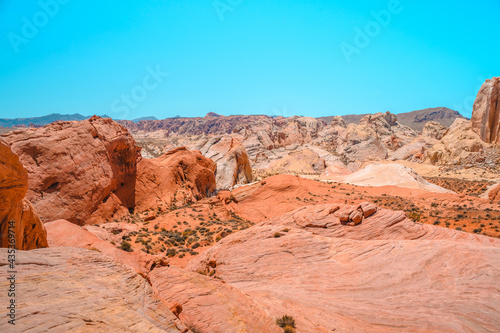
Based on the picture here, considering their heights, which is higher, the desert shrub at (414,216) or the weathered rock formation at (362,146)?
the weathered rock formation at (362,146)

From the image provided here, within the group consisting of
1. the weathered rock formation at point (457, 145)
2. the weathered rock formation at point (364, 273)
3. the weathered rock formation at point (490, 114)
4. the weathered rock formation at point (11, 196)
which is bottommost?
the weathered rock formation at point (364, 273)

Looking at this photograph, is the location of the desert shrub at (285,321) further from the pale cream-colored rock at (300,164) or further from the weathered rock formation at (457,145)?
the weathered rock formation at (457,145)

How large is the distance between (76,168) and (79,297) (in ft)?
64.2

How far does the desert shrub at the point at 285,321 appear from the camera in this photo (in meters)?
6.68

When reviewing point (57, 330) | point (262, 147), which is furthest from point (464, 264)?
point (262, 147)

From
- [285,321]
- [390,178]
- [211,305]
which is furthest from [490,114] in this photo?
[211,305]

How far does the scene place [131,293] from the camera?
20.2ft

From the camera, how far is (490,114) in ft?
190

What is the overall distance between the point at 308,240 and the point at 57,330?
1047 centimetres

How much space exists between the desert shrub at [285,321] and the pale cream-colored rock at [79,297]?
2.55 m

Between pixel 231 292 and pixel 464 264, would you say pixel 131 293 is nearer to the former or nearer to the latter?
pixel 231 292

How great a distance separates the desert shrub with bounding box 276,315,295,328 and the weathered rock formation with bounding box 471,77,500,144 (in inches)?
2925

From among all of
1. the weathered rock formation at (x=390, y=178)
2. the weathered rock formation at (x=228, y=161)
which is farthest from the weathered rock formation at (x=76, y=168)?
the weathered rock formation at (x=390, y=178)

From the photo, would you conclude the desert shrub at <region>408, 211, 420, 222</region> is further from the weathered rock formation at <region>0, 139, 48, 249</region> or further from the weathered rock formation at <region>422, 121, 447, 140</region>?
the weathered rock formation at <region>422, 121, 447, 140</region>
